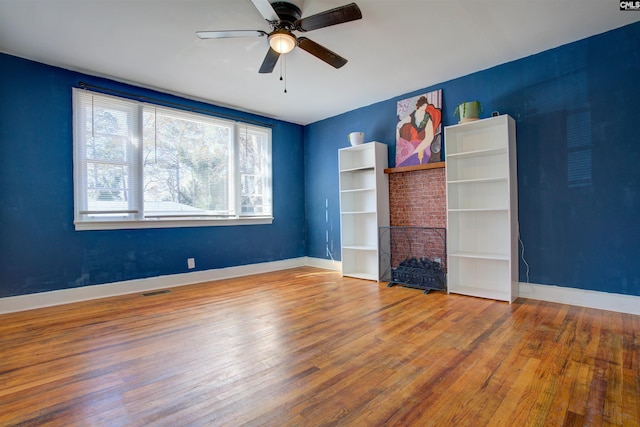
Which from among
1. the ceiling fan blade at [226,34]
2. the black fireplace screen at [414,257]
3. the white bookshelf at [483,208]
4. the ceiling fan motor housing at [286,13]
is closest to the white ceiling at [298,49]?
the ceiling fan motor housing at [286,13]

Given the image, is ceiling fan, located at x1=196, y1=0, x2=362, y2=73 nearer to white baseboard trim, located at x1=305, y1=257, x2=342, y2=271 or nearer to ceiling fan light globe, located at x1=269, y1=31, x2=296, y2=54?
ceiling fan light globe, located at x1=269, y1=31, x2=296, y2=54

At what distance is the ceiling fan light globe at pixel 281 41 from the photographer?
8.25ft

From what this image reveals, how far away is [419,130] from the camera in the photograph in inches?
164

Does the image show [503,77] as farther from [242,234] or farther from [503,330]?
[242,234]

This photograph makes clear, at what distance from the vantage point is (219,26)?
2715 millimetres

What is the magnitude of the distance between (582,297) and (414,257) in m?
1.76

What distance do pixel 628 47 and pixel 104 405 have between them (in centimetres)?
488

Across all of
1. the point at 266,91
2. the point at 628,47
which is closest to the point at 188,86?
the point at 266,91

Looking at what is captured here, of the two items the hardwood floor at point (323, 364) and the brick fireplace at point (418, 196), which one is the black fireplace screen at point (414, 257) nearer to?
the brick fireplace at point (418, 196)

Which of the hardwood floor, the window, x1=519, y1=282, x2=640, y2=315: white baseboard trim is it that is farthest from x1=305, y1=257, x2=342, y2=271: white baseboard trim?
x1=519, y1=282, x2=640, y2=315: white baseboard trim

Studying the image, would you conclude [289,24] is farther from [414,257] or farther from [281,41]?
[414,257]

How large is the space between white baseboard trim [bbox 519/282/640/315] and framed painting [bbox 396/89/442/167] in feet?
6.08

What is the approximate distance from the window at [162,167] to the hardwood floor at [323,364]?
1307 mm

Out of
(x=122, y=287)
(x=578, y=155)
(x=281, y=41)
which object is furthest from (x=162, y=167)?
(x=578, y=155)
